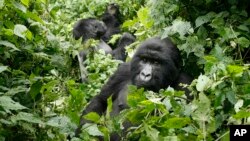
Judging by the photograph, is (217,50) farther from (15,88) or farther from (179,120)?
(15,88)

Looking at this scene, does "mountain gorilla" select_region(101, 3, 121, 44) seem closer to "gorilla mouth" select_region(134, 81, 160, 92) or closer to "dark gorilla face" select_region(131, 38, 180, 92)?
"dark gorilla face" select_region(131, 38, 180, 92)

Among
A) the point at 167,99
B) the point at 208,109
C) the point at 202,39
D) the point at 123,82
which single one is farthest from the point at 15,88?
the point at 123,82

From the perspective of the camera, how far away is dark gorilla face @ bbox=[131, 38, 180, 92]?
11.6ft

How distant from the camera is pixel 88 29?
7785mm

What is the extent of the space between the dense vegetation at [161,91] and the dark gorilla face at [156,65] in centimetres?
9

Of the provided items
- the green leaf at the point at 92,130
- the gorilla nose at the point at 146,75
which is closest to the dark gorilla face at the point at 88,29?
the gorilla nose at the point at 146,75

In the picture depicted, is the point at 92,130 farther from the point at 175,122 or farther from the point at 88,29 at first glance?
the point at 88,29

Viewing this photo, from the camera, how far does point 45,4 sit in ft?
10.5

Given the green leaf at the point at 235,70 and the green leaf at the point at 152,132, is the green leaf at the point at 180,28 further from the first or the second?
the green leaf at the point at 152,132

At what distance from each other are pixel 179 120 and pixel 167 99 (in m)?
0.26

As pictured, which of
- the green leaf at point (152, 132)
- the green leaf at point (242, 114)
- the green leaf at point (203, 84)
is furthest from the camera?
the green leaf at point (203, 84)

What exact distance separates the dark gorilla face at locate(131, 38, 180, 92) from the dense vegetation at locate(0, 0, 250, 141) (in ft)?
0.30

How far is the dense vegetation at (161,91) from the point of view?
2.17 metres

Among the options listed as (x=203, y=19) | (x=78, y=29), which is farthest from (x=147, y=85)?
(x=78, y=29)
